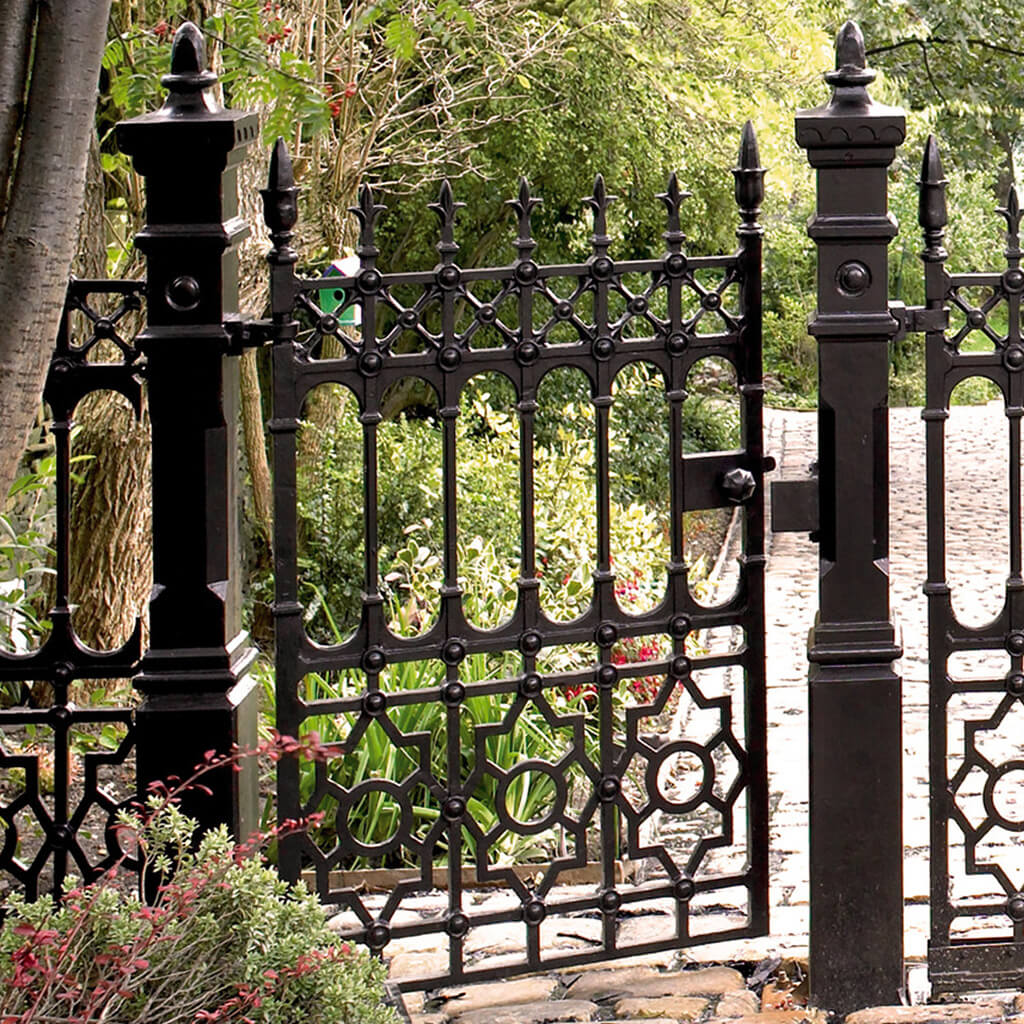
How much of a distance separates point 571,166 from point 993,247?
484 inches

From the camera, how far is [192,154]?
13.0ft

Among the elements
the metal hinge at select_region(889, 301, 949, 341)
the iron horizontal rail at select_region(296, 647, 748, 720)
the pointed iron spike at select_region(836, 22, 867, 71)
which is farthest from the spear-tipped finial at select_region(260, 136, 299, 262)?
the metal hinge at select_region(889, 301, 949, 341)

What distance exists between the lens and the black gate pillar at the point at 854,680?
13.7 ft

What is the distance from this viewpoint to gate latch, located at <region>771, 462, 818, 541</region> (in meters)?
4.23

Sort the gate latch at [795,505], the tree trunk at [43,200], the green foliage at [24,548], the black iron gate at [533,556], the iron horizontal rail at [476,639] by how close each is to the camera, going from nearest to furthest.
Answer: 1. the tree trunk at [43,200]
2. the black iron gate at [533,556]
3. the iron horizontal rail at [476,639]
4. the gate latch at [795,505]
5. the green foliage at [24,548]

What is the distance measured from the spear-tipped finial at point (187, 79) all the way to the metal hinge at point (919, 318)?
167cm

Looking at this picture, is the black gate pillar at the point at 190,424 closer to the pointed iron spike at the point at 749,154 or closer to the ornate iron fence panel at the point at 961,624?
the pointed iron spike at the point at 749,154

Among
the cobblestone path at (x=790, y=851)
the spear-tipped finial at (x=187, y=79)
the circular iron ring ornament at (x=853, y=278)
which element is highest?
the spear-tipped finial at (x=187, y=79)

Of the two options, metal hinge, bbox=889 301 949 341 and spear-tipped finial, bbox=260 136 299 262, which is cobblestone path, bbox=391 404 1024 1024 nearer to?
metal hinge, bbox=889 301 949 341

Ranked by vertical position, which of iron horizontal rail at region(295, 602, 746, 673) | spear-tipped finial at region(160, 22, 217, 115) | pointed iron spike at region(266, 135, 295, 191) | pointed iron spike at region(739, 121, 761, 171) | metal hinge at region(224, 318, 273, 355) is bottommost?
iron horizontal rail at region(295, 602, 746, 673)

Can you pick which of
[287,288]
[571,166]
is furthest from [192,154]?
[571,166]

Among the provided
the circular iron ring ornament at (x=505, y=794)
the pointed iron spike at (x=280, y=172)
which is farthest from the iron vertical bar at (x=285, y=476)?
the circular iron ring ornament at (x=505, y=794)

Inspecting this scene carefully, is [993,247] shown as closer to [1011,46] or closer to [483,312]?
[1011,46]

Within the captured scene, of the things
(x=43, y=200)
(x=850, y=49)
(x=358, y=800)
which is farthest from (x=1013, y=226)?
(x=43, y=200)
